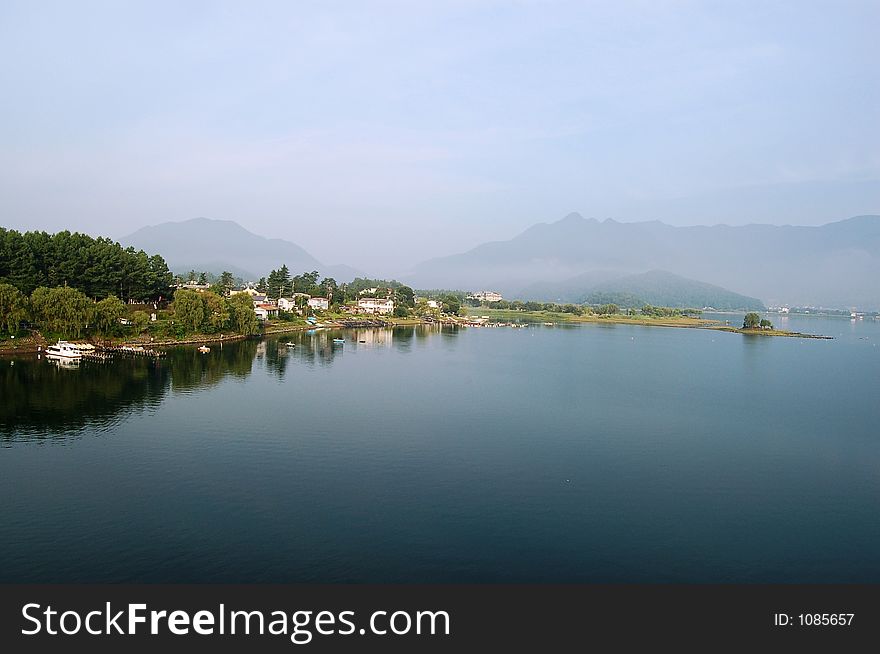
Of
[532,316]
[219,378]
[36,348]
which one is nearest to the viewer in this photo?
[219,378]

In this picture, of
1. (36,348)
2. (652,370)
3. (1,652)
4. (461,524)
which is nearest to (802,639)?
(461,524)

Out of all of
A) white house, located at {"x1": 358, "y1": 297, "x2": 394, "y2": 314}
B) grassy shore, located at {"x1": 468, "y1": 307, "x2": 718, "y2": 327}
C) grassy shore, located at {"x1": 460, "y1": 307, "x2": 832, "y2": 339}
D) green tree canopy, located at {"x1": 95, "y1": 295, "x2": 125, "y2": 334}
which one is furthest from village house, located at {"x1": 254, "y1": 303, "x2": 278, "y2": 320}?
grassy shore, located at {"x1": 468, "y1": 307, "x2": 718, "y2": 327}

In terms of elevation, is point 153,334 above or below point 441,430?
above

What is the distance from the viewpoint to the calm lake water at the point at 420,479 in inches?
457

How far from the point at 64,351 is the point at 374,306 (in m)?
53.3

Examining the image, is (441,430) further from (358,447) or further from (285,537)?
(285,537)

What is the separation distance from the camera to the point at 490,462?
18.1 m

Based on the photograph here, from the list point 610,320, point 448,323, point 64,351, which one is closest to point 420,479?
point 64,351

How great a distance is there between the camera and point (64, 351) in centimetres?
3322

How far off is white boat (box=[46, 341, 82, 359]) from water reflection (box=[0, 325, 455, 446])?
0.75 metres

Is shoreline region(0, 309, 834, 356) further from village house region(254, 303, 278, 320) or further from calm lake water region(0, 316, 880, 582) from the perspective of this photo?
calm lake water region(0, 316, 880, 582)

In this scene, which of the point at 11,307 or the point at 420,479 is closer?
the point at 420,479

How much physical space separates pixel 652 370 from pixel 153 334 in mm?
36649

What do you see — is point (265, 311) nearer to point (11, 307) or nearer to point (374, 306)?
point (374, 306)
